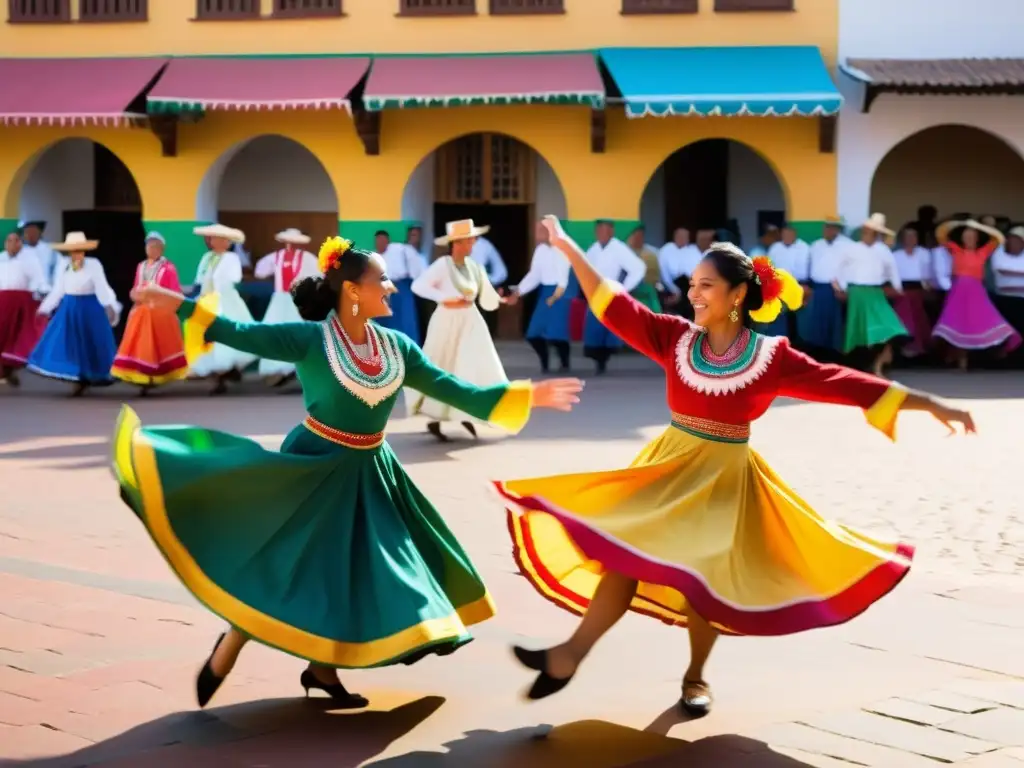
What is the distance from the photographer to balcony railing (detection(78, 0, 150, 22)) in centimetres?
2056

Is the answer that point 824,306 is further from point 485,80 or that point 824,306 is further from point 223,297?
point 223,297

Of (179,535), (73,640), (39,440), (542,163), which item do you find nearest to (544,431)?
(39,440)

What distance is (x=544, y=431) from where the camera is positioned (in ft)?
42.1

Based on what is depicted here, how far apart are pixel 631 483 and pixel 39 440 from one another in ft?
26.6

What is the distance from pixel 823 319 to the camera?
1845 centimetres

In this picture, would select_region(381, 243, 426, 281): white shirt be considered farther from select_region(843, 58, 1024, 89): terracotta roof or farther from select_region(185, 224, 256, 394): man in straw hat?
select_region(843, 58, 1024, 89): terracotta roof

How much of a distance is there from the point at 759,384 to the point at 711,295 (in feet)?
1.12

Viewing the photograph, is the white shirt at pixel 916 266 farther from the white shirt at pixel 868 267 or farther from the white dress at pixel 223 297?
the white dress at pixel 223 297

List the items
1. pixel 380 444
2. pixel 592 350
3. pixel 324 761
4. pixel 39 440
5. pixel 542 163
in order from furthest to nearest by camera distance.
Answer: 1. pixel 542 163
2. pixel 592 350
3. pixel 39 440
4. pixel 380 444
5. pixel 324 761

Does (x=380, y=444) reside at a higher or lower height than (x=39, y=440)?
higher

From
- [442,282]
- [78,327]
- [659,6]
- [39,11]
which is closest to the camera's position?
[442,282]

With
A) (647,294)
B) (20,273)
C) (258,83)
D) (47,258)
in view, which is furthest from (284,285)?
(647,294)

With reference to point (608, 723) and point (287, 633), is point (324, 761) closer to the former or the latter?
point (287, 633)

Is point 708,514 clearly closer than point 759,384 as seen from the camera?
Yes
